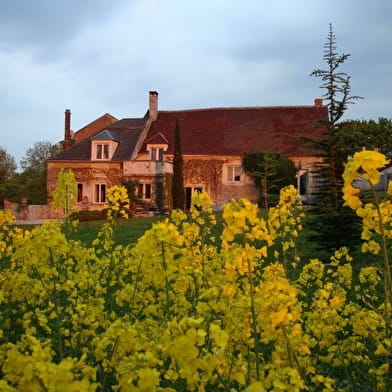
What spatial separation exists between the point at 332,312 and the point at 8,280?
2884 millimetres

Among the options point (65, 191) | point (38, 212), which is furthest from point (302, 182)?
point (65, 191)

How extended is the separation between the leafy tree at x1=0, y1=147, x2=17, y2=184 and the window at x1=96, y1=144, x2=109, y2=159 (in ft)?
78.5

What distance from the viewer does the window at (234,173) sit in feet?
Result: 112

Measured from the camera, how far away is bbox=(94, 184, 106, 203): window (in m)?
34.9

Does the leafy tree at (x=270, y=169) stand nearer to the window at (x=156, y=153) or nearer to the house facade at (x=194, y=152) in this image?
the house facade at (x=194, y=152)

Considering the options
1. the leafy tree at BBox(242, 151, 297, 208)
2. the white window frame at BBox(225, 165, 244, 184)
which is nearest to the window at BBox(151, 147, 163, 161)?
the white window frame at BBox(225, 165, 244, 184)

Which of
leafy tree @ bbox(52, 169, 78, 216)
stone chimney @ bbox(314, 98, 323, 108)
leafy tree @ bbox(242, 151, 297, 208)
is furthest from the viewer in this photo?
stone chimney @ bbox(314, 98, 323, 108)

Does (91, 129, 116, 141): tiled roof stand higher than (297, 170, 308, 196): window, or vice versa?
(91, 129, 116, 141): tiled roof

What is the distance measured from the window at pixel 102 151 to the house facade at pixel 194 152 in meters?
0.07

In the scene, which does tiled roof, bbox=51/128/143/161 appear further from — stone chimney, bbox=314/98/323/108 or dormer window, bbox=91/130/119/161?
stone chimney, bbox=314/98/323/108

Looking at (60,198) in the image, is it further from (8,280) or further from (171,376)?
(171,376)

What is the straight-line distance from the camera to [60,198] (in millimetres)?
7480

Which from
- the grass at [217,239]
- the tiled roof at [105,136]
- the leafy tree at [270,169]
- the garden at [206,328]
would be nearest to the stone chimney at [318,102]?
the leafy tree at [270,169]

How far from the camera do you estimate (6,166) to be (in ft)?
186
